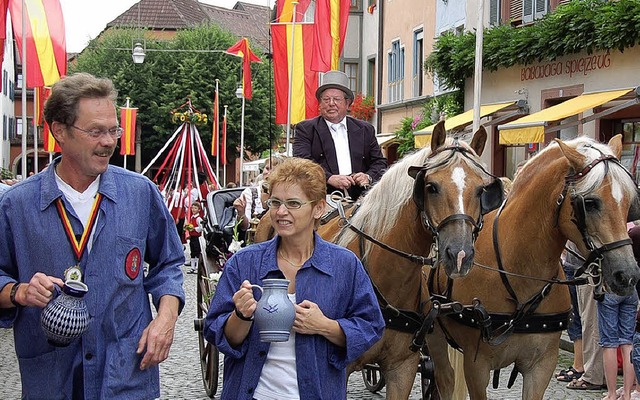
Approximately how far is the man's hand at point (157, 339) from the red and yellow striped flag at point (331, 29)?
14.3 m

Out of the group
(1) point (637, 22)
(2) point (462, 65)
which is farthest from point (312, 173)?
(2) point (462, 65)

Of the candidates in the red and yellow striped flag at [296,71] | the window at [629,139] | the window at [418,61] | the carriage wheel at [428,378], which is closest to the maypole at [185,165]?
the window at [418,61]

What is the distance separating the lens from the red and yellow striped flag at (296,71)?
18938 millimetres

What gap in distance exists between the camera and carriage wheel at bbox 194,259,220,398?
848cm

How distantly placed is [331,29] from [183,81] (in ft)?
130

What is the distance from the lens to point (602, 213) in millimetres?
5820

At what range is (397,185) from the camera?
5961mm

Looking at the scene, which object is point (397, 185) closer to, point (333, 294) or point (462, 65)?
point (333, 294)

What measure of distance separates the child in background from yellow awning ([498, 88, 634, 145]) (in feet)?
21.4

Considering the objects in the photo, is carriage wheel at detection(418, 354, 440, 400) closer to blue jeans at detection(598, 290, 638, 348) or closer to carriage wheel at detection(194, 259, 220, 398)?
carriage wheel at detection(194, 259, 220, 398)

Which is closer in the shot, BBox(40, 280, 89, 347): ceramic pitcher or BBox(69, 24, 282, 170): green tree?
BBox(40, 280, 89, 347): ceramic pitcher

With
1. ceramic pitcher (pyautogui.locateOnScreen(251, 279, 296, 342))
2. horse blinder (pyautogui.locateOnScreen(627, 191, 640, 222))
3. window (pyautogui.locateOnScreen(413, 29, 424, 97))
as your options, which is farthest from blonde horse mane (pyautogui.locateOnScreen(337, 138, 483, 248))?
window (pyautogui.locateOnScreen(413, 29, 424, 97))

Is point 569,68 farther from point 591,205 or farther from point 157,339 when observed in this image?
point 157,339

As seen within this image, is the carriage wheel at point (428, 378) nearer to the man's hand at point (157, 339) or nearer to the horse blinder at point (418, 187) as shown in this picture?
the horse blinder at point (418, 187)
